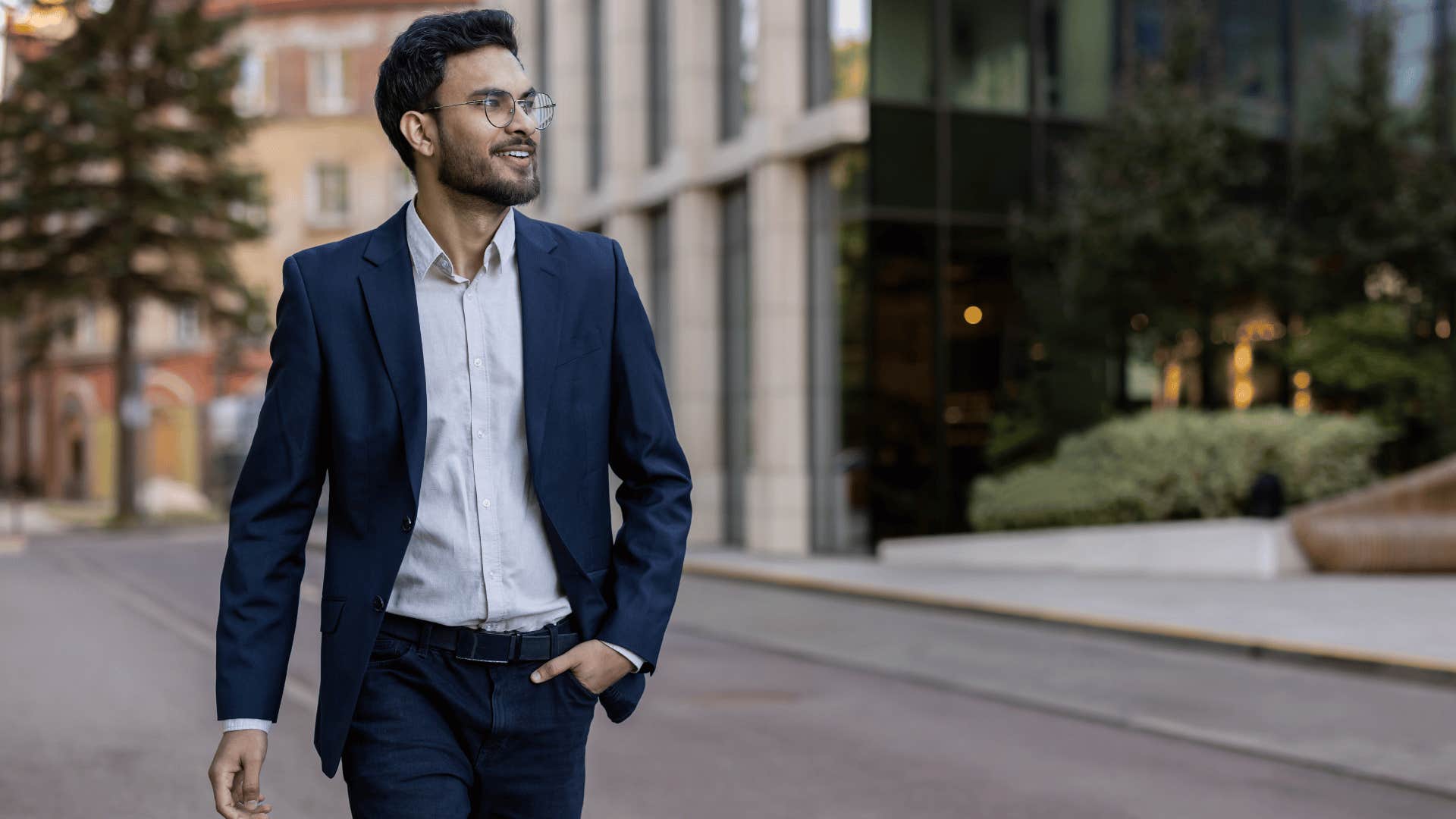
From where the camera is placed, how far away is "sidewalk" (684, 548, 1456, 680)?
11578 mm

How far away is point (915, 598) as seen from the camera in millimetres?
15680

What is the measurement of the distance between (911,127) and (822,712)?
13.9 metres

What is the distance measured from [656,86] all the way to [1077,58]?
7.95 metres

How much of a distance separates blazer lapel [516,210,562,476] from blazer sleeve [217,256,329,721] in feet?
1.18

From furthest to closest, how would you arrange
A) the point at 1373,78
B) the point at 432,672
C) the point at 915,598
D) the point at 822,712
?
the point at 1373,78, the point at 915,598, the point at 822,712, the point at 432,672

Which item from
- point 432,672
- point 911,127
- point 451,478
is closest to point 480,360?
point 451,478

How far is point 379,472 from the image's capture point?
8.92 feet

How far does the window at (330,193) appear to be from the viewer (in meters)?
51.7

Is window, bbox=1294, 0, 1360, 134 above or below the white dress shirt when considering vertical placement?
above

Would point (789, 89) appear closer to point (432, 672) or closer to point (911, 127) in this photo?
point (911, 127)

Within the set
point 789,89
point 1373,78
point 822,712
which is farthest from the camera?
point 789,89

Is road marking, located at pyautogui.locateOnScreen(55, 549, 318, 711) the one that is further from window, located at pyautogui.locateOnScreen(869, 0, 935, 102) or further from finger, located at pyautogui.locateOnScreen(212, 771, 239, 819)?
window, located at pyautogui.locateOnScreen(869, 0, 935, 102)

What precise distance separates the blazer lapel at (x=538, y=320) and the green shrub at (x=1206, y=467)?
16587 millimetres

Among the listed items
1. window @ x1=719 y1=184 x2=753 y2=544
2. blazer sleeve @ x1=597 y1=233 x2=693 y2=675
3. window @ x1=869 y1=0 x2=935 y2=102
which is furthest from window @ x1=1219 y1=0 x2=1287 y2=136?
blazer sleeve @ x1=597 y1=233 x2=693 y2=675
